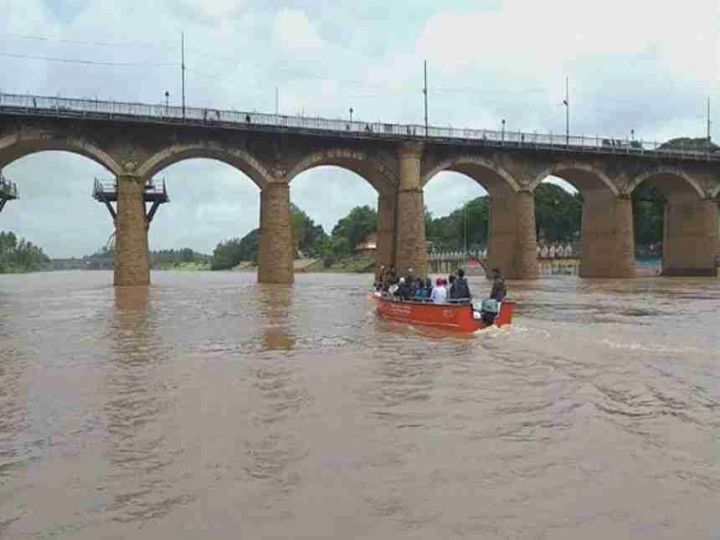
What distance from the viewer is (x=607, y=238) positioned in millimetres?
52625

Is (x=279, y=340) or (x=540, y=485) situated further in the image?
(x=279, y=340)

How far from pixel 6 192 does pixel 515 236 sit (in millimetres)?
31840

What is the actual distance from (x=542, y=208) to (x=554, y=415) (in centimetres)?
8049

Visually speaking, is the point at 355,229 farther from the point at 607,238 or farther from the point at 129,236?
the point at 129,236

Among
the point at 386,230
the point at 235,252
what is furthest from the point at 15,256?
the point at 386,230

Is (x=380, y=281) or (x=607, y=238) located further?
(x=607, y=238)

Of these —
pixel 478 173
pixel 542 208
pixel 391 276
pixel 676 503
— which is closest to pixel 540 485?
pixel 676 503

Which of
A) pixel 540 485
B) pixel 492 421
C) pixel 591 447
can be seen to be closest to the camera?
pixel 540 485

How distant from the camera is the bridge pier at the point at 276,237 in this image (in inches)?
1692

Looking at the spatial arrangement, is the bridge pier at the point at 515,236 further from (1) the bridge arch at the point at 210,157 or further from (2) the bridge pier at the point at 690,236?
(1) the bridge arch at the point at 210,157

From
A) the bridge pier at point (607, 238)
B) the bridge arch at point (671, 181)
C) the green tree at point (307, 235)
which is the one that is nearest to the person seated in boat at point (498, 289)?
the bridge pier at point (607, 238)

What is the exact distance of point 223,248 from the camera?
16050 centimetres

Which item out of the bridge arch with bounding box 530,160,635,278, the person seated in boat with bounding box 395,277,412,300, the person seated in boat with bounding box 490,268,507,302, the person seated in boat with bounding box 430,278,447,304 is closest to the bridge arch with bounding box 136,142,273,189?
the bridge arch with bounding box 530,160,635,278

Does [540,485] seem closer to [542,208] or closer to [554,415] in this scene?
[554,415]
